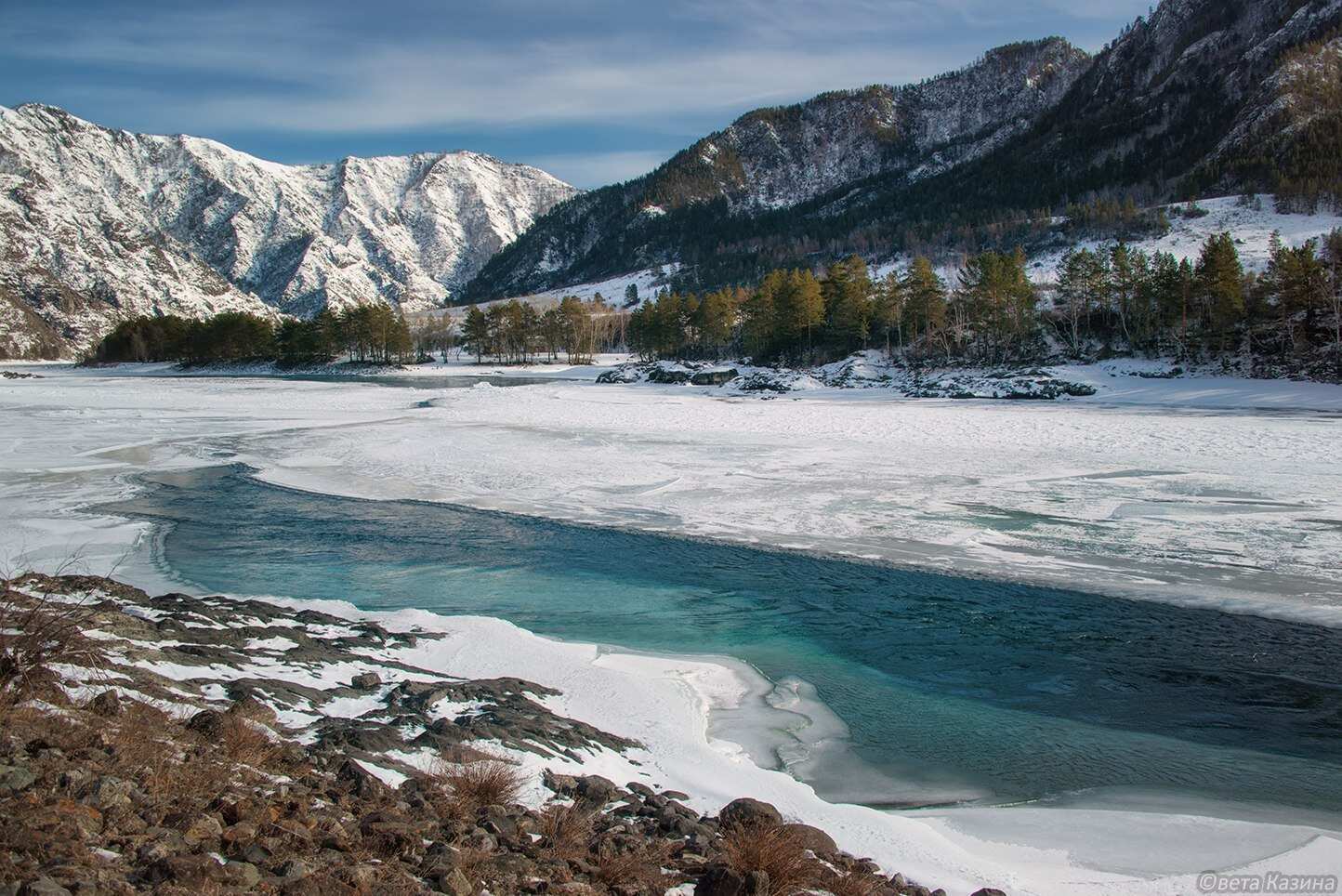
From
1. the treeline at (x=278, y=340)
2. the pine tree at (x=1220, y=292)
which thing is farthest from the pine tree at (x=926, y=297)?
the treeline at (x=278, y=340)

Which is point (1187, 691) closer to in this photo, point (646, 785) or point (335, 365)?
point (646, 785)

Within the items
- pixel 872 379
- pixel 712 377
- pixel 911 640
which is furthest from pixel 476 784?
pixel 712 377

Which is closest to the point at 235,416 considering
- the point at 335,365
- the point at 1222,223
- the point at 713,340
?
→ the point at 713,340

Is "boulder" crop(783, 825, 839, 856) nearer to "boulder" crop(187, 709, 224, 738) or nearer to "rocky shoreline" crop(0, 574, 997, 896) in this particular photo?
"rocky shoreline" crop(0, 574, 997, 896)

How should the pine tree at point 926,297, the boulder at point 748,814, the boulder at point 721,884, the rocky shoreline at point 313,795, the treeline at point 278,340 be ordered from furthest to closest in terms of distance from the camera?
the treeline at point 278,340 → the pine tree at point 926,297 → the boulder at point 748,814 → the boulder at point 721,884 → the rocky shoreline at point 313,795

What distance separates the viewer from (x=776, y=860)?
4.86m

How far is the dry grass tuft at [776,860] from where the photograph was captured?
15.5 feet

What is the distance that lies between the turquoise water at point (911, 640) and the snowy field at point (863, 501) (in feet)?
2.30

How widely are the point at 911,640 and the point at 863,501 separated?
8104 mm

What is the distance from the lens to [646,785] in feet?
21.2

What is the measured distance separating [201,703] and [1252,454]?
27.0 metres

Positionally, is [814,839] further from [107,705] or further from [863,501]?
[863,501]

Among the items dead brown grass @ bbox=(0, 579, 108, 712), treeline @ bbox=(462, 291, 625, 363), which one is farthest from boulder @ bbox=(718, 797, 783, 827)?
treeline @ bbox=(462, 291, 625, 363)

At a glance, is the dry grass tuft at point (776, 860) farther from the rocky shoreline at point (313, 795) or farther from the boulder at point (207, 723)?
the boulder at point (207, 723)
